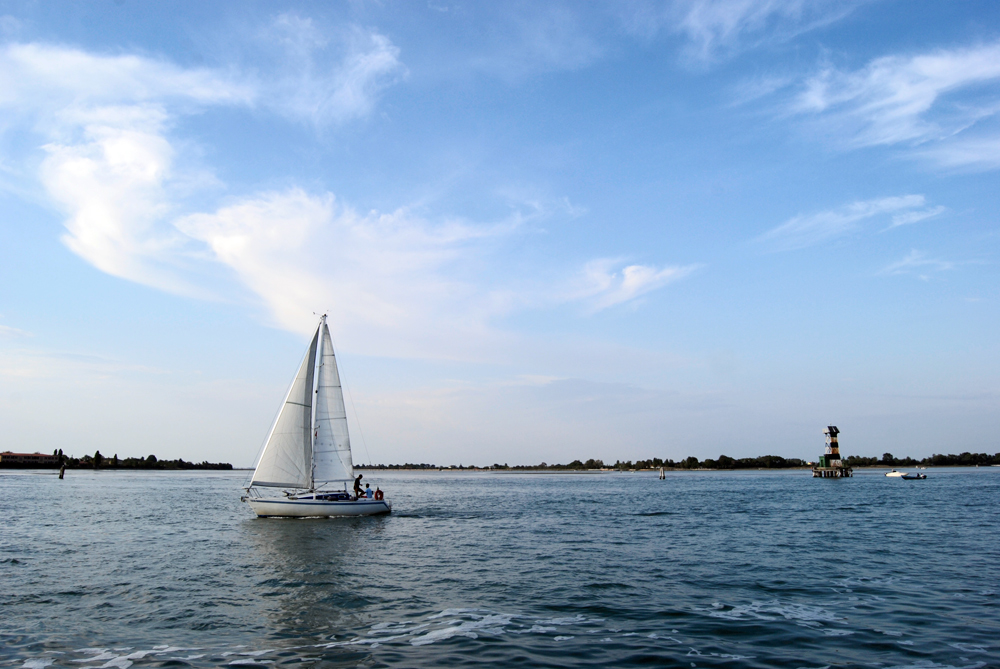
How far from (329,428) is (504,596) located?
3332 cm

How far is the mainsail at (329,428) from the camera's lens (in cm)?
5034

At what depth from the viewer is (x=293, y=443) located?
48031mm

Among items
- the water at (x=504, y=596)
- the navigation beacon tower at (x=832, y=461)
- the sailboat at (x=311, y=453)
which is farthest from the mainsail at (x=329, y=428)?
the navigation beacon tower at (x=832, y=461)

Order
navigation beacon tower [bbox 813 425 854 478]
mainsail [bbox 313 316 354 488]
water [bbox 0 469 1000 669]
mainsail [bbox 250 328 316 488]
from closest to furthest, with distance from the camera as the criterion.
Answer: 1. water [bbox 0 469 1000 669]
2. mainsail [bbox 250 328 316 488]
3. mainsail [bbox 313 316 354 488]
4. navigation beacon tower [bbox 813 425 854 478]

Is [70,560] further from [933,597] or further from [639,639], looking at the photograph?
[933,597]

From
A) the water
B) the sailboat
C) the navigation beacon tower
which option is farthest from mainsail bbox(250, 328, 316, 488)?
the navigation beacon tower

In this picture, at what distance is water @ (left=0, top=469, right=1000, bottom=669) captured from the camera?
1475 cm

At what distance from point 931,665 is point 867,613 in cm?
499

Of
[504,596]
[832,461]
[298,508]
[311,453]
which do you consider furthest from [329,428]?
[832,461]

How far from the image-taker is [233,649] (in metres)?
15.0

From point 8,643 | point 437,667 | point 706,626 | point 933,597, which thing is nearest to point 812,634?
point 706,626

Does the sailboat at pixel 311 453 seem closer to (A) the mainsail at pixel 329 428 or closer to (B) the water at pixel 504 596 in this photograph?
(A) the mainsail at pixel 329 428

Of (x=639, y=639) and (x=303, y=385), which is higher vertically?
(x=303, y=385)

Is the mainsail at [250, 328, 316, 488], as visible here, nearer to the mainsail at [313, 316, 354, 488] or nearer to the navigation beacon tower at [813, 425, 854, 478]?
the mainsail at [313, 316, 354, 488]
